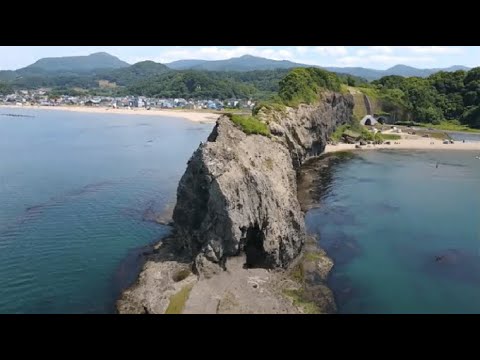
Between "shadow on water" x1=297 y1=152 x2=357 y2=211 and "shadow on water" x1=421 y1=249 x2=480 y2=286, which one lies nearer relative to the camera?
"shadow on water" x1=421 y1=249 x2=480 y2=286

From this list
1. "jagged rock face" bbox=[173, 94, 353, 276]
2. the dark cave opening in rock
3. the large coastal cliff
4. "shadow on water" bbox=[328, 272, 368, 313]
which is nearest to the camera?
"shadow on water" bbox=[328, 272, 368, 313]

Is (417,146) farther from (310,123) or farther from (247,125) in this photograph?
(247,125)

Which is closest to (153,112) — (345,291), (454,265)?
(454,265)

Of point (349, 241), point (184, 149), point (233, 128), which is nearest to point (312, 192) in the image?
point (349, 241)

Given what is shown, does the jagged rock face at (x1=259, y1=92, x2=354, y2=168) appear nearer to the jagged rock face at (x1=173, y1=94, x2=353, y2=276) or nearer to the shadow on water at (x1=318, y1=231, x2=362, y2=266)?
the jagged rock face at (x1=173, y1=94, x2=353, y2=276)

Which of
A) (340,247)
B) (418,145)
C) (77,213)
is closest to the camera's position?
(340,247)

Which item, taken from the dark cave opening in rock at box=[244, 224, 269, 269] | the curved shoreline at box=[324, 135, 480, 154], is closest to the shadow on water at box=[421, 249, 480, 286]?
the dark cave opening in rock at box=[244, 224, 269, 269]
